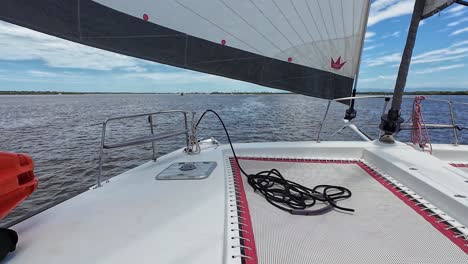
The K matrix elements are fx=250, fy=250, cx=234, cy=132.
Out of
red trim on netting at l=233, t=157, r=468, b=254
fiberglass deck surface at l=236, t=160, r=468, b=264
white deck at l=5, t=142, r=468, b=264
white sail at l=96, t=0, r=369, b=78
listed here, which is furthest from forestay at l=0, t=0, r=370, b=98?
fiberglass deck surface at l=236, t=160, r=468, b=264

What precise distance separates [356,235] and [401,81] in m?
2.05

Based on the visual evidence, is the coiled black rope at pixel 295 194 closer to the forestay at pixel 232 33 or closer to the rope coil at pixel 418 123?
the forestay at pixel 232 33

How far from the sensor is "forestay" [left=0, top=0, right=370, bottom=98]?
155 cm

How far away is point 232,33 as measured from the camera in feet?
6.81

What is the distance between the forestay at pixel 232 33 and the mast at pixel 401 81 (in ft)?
1.54

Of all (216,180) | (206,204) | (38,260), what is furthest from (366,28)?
(38,260)

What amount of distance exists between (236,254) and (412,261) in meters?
0.79

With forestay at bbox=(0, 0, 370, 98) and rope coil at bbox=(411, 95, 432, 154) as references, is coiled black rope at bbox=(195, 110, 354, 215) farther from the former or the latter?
rope coil at bbox=(411, 95, 432, 154)

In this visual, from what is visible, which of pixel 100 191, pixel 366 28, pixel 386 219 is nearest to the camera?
pixel 386 219

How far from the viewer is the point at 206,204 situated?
1.48 meters

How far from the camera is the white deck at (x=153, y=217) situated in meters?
1.07

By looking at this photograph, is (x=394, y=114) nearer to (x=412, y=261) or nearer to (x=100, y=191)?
(x=412, y=261)

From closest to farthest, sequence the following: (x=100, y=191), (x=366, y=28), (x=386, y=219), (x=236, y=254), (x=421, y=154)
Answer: (x=236, y=254), (x=386, y=219), (x=100, y=191), (x=421, y=154), (x=366, y=28)

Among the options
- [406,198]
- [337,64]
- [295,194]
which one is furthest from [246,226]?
[337,64]
